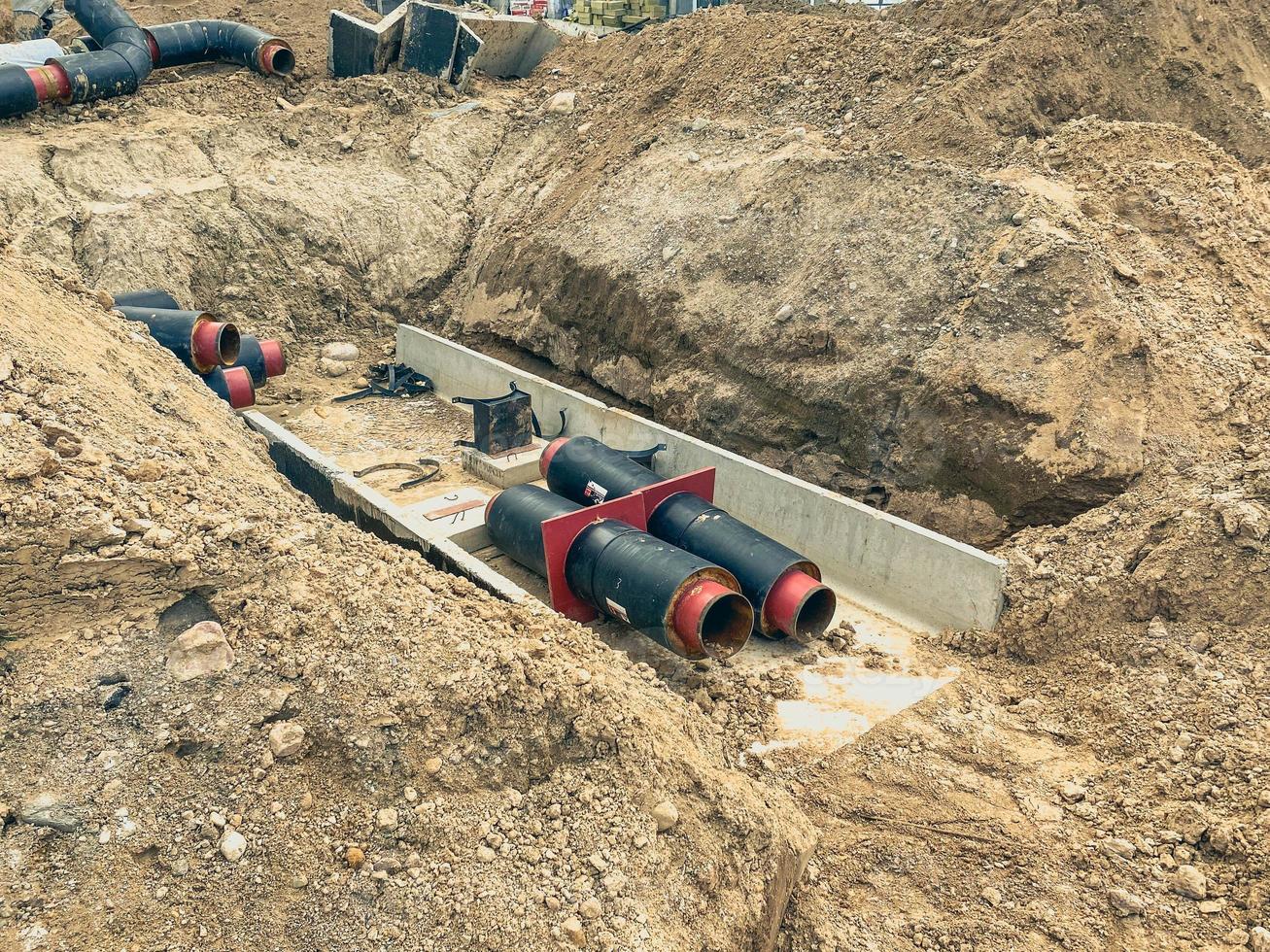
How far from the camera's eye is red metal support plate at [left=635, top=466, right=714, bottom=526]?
29.6 feet

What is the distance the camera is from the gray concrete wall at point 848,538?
830 cm

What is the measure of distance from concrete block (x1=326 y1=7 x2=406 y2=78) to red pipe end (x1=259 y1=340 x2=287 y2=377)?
6753mm

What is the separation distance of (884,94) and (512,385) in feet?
18.8

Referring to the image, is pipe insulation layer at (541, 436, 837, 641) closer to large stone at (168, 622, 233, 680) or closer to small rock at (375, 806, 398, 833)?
small rock at (375, 806, 398, 833)

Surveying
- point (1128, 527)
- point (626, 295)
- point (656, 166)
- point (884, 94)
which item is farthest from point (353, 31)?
point (1128, 527)

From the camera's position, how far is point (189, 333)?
10.5m

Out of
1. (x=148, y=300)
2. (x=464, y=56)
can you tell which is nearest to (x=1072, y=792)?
(x=148, y=300)

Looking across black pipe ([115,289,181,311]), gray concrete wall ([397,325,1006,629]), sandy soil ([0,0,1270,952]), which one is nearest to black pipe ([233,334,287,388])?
sandy soil ([0,0,1270,952])

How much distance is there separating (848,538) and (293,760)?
561 centimetres

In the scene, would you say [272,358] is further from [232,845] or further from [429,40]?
[232,845]

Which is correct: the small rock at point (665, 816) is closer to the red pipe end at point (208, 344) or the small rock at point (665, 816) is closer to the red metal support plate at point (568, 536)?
the red metal support plate at point (568, 536)

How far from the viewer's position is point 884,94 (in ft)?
40.4

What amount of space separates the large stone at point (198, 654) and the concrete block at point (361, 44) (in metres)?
14.2

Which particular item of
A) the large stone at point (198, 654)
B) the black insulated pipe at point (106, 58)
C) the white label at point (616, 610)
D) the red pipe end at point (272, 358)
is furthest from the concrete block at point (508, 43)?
the large stone at point (198, 654)
